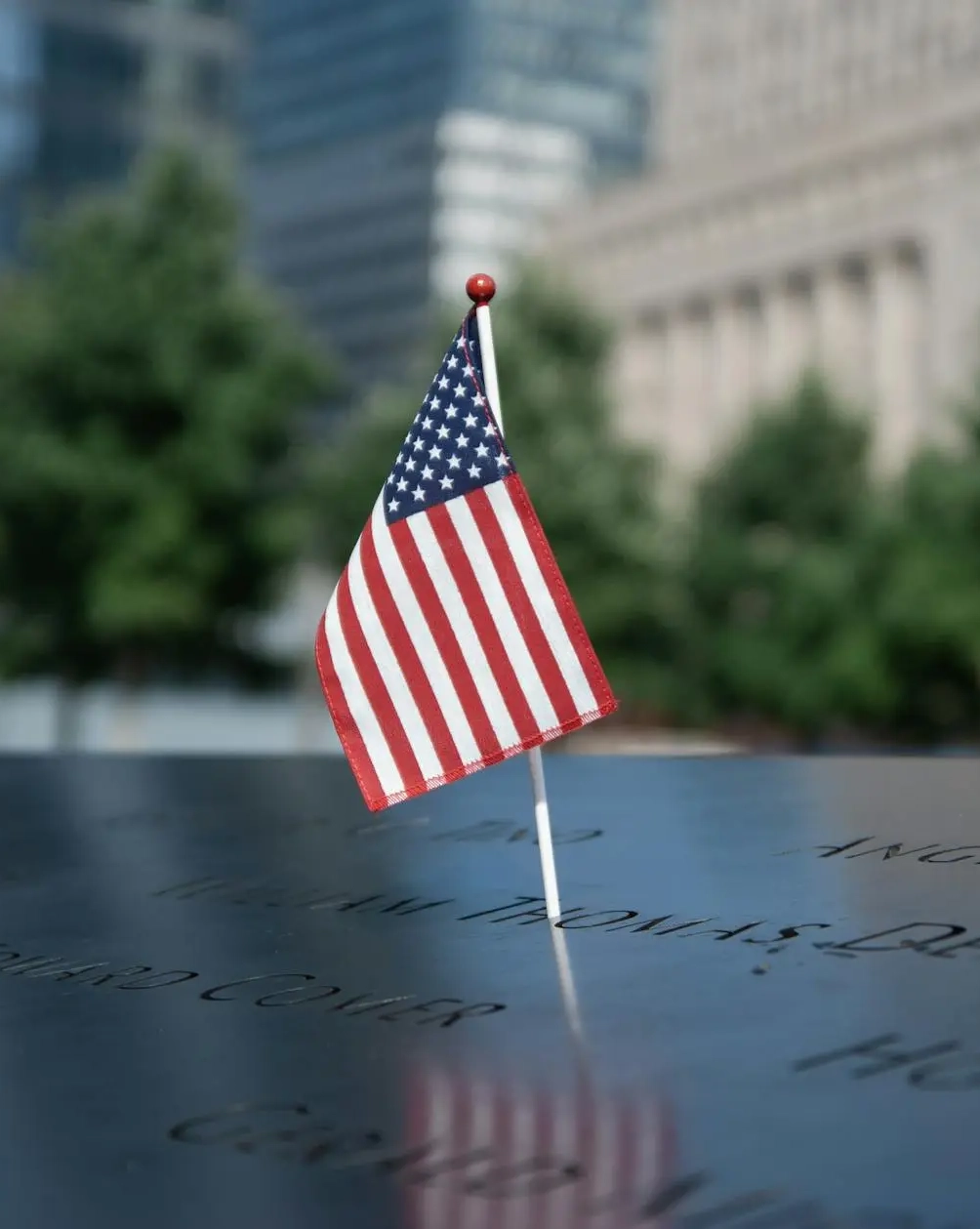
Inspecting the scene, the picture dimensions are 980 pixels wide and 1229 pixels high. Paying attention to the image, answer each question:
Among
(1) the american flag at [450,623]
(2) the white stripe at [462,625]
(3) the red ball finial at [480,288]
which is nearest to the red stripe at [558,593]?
(1) the american flag at [450,623]

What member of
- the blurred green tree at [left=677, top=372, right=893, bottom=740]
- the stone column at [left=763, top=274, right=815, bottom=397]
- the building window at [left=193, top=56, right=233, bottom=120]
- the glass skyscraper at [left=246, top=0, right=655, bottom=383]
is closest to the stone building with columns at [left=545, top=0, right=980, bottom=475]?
the stone column at [left=763, top=274, right=815, bottom=397]

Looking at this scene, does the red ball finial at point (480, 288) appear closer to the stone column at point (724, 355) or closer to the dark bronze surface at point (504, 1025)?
the dark bronze surface at point (504, 1025)

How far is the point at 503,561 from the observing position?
14.7ft

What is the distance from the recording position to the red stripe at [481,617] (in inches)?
176

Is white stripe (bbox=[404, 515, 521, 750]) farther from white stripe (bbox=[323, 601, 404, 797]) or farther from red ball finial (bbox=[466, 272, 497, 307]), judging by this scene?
red ball finial (bbox=[466, 272, 497, 307])

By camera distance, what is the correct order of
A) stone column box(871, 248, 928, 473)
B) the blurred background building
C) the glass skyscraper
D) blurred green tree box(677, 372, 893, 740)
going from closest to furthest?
blurred green tree box(677, 372, 893, 740) → stone column box(871, 248, 928, 473) → the blurred background building → the glass skyscraper

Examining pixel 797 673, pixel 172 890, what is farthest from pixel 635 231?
pixel 172 890

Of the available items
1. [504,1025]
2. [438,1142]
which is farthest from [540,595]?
[438,1142]

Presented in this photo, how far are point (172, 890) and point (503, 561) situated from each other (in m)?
1.73

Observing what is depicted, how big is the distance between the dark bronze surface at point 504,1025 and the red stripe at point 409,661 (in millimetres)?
470

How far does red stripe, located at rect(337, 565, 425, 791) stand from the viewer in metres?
4.52

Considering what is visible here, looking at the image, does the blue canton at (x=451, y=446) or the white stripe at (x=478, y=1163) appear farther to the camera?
the blue canton at (x=451, y=446)

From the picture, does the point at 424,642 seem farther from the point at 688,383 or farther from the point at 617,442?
the point at 688,383

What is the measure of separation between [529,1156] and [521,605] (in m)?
1.74
